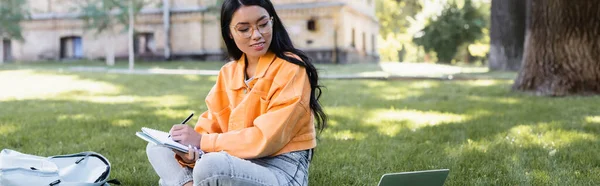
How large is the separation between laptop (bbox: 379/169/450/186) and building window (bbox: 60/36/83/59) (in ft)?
97.8

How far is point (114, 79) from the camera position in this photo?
1384 centimetres

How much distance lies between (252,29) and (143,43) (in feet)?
90.1

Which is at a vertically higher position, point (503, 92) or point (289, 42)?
point (289, 42)

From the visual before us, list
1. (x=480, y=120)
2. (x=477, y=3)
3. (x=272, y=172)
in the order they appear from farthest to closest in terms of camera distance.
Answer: (x=477, y=3) → (x=480, y=120) → (x=272, y=172)

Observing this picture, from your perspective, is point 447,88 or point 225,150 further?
point 447,88

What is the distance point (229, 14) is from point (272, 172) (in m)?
0.73

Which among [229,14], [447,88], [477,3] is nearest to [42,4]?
[477,3]

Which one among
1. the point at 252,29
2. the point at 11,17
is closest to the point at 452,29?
the point at 11,17

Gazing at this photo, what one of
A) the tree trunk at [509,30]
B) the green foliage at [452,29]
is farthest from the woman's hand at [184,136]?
the green foliage at [452,29]

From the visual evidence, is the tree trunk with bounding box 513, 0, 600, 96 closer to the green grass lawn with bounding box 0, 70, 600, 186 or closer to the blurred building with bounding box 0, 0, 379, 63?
the green grass lawn with bounding box 0, 70, 600, 186

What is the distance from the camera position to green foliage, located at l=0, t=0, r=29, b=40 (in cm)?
2538

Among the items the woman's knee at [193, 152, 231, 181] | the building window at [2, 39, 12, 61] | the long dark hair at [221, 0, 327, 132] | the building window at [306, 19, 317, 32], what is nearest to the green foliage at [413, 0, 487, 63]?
the building window at [306, 19, 317, 32]

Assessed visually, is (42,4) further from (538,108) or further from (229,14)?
(229,14)

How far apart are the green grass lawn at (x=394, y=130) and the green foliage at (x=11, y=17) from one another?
16.0 metres
